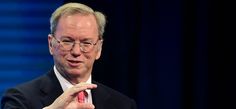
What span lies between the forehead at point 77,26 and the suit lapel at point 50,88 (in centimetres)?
20

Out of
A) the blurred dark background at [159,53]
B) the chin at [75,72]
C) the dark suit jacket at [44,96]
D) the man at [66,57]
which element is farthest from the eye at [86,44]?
the blurred dark background at [159,53]

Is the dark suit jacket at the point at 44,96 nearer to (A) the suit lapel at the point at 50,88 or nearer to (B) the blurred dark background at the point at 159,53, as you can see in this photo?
(A) the suit lapel at the point at 50,88

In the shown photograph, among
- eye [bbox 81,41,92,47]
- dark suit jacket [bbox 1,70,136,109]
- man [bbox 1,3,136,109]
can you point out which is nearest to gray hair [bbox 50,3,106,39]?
man [bbox 1,3,136,109]

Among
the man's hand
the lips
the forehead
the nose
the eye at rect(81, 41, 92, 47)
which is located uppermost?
the forehead

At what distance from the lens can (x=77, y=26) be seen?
203cm

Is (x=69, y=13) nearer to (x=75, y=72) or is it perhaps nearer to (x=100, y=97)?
(x=75, y=72)

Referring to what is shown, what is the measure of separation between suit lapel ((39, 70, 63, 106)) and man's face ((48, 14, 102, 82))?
6 centimetres

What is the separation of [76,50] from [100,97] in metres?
0.34

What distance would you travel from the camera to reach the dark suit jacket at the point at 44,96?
1.94m

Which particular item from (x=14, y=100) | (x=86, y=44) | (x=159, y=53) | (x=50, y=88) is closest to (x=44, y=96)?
(x=50, y=88)

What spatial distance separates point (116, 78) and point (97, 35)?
2.71 ft

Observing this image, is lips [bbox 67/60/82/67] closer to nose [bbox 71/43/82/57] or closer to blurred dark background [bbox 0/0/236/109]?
nose [bbox 71/43/82/57]

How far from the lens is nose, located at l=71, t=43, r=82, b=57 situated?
1.98 metres

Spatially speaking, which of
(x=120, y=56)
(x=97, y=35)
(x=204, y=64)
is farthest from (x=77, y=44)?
(x=204, y=64)
